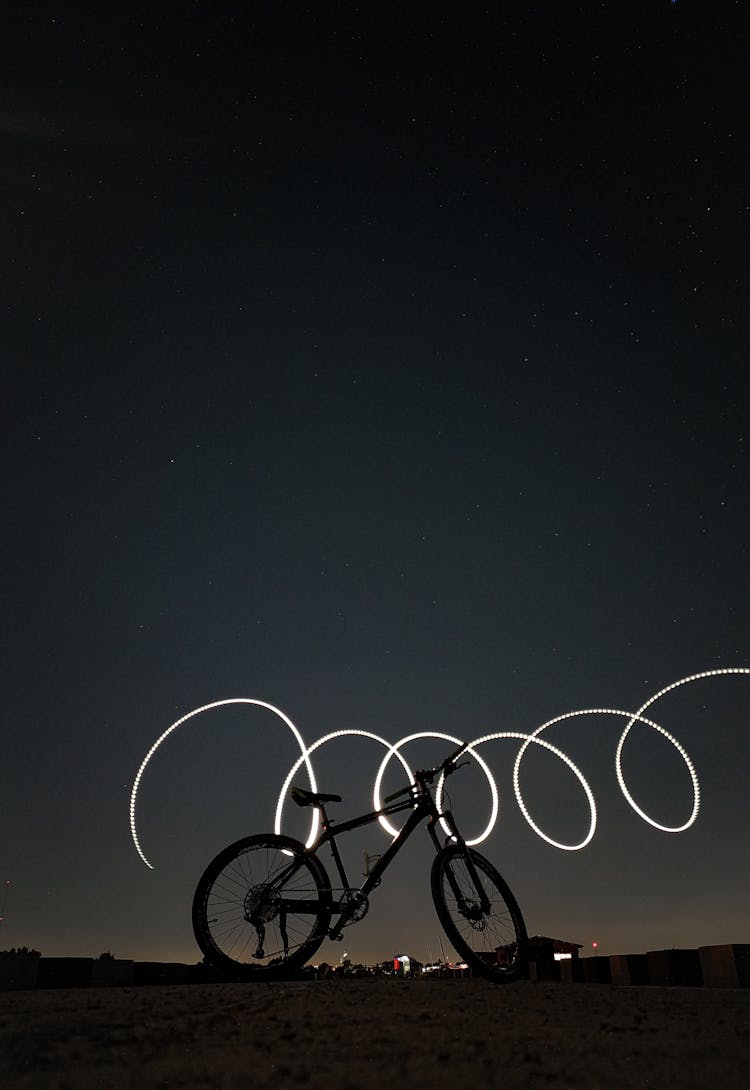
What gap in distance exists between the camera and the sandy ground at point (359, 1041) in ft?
11.9

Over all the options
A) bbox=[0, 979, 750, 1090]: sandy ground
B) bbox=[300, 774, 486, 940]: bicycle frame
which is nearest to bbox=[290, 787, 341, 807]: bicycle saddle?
bbox=[300, 774, 486, 940]: bicycle frame

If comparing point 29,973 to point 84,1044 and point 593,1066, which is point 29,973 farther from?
point 593,1066

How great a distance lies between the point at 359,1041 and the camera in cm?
436

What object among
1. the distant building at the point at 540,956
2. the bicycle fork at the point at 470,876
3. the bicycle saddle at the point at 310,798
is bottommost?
the distant building at the point at 540,956

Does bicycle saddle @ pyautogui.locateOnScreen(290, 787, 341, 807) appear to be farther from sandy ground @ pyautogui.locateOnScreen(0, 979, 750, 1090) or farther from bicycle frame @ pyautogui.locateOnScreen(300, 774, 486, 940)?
sandy ground @ pyautogui.locateOnScreen(0, 979, 750, 1090)

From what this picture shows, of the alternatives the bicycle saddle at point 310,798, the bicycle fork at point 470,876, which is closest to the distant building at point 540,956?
the bicycle fork at point 470,876

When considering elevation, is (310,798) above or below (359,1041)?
above

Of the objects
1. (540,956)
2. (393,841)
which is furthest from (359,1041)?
(540,956)

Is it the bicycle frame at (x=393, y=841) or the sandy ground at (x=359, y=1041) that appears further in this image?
the bicycle frame at (x=393, y=841)

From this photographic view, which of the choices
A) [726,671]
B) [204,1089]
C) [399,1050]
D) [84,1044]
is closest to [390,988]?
[399,1050]

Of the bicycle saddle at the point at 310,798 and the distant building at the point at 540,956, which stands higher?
the bicycle saddle at the point at 310,798

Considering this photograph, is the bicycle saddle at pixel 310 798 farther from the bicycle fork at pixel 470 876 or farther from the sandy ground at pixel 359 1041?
the sandy ground at pixel 359 1041

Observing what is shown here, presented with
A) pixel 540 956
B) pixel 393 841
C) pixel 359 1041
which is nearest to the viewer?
pixel 359 1041

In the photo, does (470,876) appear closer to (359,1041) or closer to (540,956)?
(540,956)
